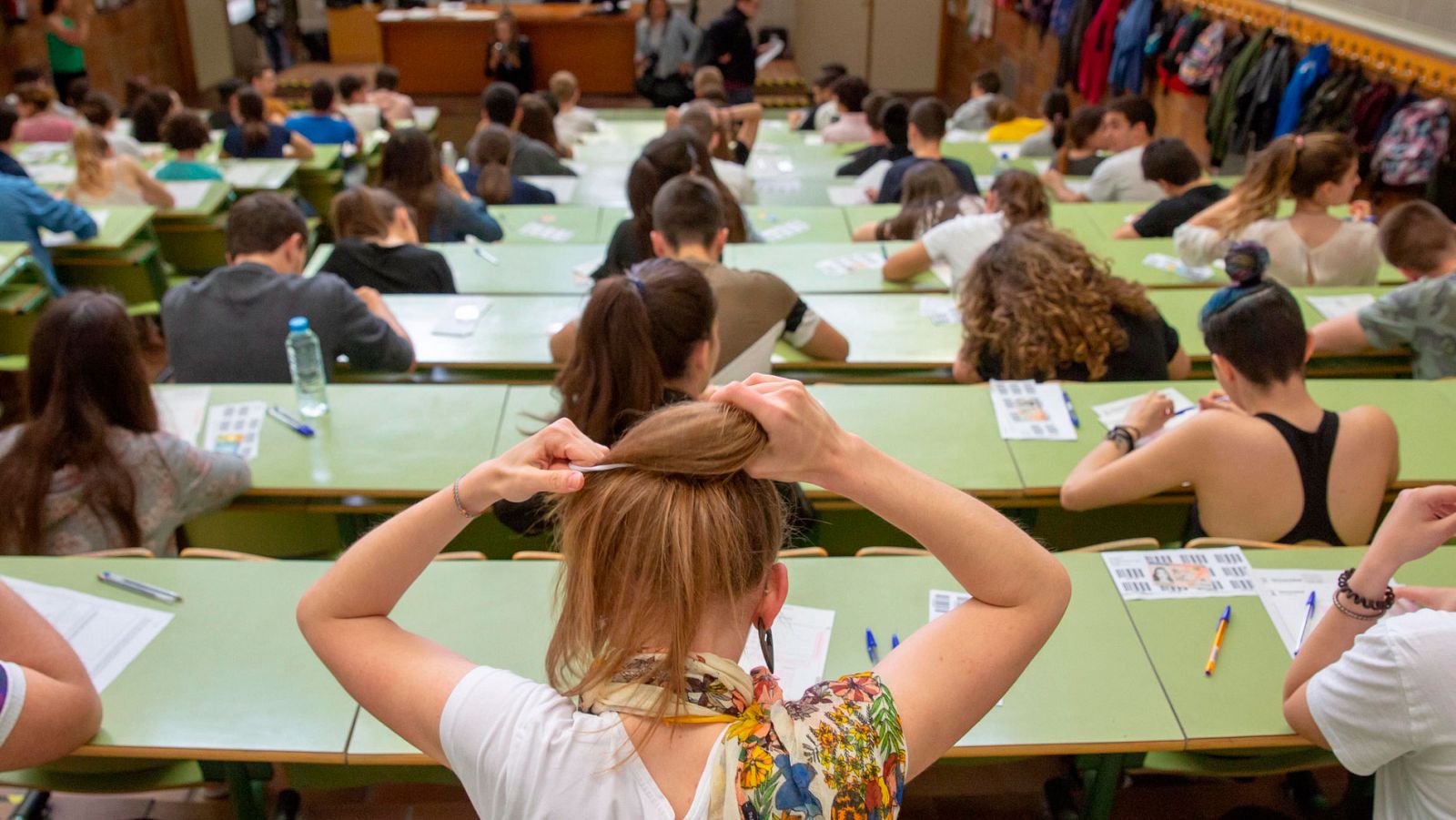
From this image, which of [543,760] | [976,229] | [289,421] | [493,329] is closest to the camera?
[543,760]

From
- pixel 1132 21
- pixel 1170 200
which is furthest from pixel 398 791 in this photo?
pixel 1132 21

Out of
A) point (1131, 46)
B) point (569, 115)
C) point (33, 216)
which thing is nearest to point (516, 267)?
point (33, 216)

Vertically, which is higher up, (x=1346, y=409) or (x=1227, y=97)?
(x=1227, y=97)

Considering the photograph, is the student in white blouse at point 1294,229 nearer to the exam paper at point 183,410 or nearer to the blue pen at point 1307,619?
the blue pen at point 1307,619

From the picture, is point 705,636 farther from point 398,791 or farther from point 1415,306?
point 1415,306

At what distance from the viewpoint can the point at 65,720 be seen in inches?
65.6

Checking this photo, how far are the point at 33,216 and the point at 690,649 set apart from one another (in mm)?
4695

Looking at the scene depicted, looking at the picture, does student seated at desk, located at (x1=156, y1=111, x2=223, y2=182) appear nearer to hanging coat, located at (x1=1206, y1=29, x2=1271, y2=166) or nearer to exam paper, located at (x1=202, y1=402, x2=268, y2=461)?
exam paper, located at (x1=202, y1=402, x2=268, y2=461)

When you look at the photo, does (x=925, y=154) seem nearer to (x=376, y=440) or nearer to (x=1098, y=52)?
(x=376, y=440)

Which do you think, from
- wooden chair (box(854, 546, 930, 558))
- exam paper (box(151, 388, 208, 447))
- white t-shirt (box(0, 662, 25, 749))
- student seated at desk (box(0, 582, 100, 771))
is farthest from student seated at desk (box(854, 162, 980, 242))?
white t-shirt (box(0, 662, 25, 749))

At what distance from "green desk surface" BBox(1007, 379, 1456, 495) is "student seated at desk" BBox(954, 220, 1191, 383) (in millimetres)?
127

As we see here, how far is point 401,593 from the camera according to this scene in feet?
4.02

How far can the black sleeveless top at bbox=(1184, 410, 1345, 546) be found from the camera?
2.40 metres

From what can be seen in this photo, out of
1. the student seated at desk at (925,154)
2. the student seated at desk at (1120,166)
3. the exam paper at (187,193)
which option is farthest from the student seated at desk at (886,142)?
the exam paper at (187,193)
